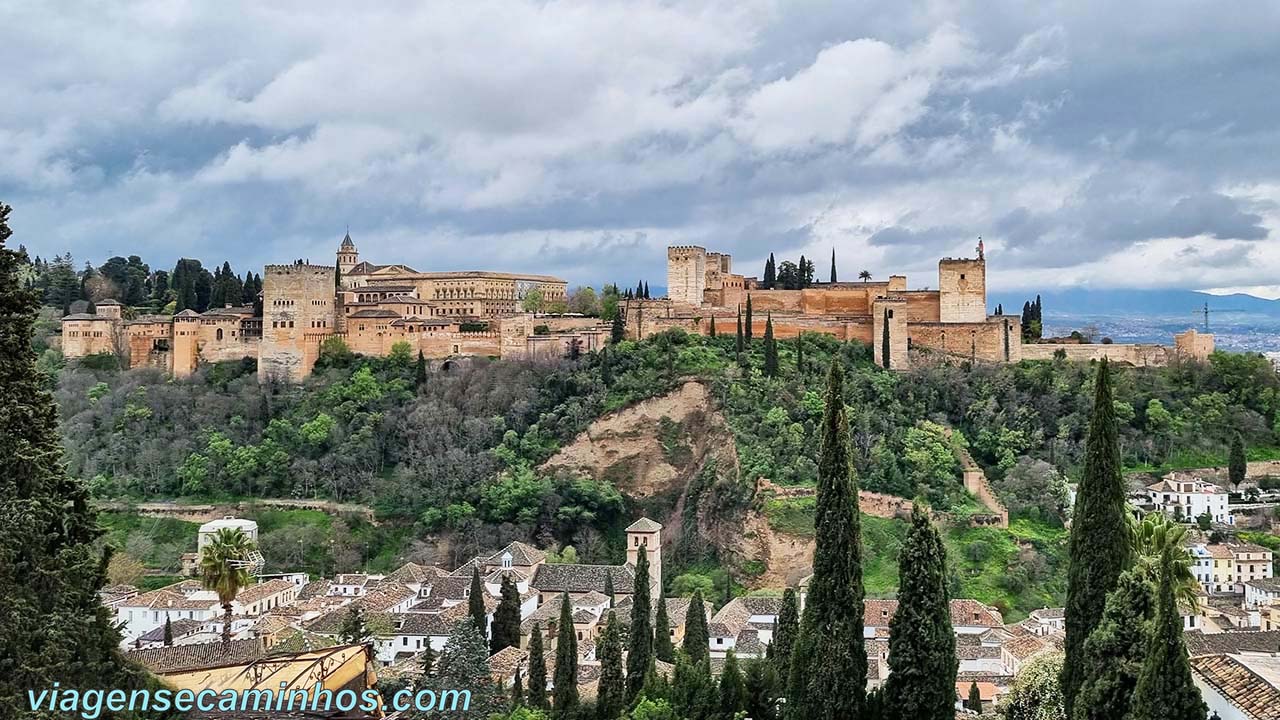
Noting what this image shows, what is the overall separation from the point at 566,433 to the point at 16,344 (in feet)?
123

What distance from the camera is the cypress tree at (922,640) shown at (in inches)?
621

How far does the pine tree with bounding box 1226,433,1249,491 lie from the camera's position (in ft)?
150

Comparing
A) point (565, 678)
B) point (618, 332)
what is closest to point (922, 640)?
point (565, 678)

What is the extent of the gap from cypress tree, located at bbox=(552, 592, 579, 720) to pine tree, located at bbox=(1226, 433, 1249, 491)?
3329 centimetres

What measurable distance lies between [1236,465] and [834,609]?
36.7 metres

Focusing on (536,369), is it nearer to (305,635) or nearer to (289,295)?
(289,295)

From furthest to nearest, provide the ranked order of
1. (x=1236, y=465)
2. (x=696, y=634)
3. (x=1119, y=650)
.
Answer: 1. (x=1236, y=465)
2. (x=696, y=634)
3. (x=1119, y=650)

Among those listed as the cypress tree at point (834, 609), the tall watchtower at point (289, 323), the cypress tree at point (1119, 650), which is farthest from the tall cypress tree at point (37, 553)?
the tall watchtower at point (289, 323)

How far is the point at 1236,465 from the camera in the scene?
45812 millimetres

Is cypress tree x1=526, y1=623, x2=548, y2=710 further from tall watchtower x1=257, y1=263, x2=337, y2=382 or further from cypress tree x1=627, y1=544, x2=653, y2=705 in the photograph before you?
tall watchtower x1=257, y1=263, x2=337, y2=382

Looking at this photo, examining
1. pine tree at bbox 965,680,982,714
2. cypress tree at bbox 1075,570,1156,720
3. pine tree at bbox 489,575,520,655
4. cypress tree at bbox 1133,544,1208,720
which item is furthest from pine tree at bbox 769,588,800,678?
cypress tree at bbox 1133,544,1208,720

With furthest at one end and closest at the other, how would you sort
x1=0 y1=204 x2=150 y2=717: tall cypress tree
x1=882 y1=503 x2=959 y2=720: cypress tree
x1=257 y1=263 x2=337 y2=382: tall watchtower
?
1. x1=257 y1=263 x2=337 y2=382: tall watchtower
2. x1=882 y1=503 x2=959 y2=720: cypress tree
3. x1=0 y1=204 x2=150 y2=717: tall cypress tree

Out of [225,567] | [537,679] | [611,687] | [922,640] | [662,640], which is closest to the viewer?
[922,640]

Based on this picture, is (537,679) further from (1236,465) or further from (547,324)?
(1236,465)
